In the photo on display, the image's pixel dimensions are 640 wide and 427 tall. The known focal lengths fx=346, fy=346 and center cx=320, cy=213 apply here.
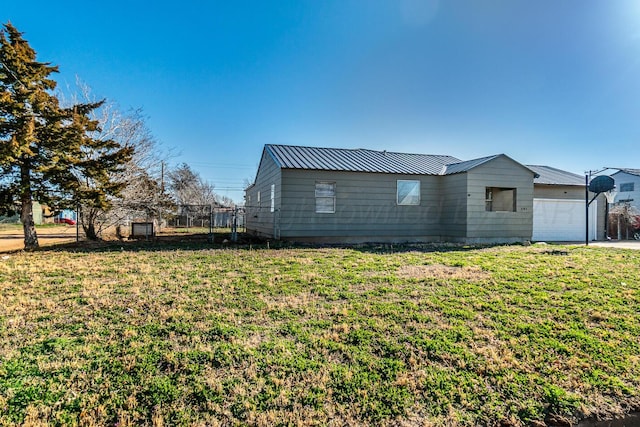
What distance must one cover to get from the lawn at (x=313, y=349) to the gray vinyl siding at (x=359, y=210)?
5727 mm

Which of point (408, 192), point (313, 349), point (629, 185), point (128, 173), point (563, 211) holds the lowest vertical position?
point (313, 349)

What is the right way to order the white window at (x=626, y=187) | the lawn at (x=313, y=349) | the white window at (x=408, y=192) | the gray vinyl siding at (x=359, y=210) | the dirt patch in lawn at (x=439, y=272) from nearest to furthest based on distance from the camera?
the lawn at (x=313, y=349)
the dirt patch in lawn at (x=439, y=272)
the gray vinyl siding at (x=359, y=210)
the white window at (x=408, y=192)
the white window at (x=626, y=187)

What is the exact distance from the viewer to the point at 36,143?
9.16m

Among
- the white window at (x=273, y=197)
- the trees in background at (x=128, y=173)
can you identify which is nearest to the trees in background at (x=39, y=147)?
Result: the trees in background at (x=128, y=173)

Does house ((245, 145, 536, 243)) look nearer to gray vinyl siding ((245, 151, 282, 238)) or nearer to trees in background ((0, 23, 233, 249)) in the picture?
gray vinyl siding ((245, 151, 282, 238))

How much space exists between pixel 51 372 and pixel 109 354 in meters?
0.41

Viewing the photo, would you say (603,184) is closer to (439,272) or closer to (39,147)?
(439,272)

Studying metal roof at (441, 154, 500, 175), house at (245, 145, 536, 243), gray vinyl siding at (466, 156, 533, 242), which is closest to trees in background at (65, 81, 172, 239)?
house at (245, 145, 536, 243)

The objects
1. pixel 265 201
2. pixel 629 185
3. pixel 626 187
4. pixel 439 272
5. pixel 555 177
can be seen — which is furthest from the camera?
pixel 626 187

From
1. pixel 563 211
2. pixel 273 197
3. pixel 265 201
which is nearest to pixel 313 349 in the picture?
pixel 273 197

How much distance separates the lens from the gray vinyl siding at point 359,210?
11.6 m

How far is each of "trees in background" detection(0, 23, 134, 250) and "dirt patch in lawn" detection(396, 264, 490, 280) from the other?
8753 millimetres

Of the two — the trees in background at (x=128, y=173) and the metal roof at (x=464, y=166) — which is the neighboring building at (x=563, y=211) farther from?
the trees in background at (x=128, y=173)

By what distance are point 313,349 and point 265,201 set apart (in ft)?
36.5
